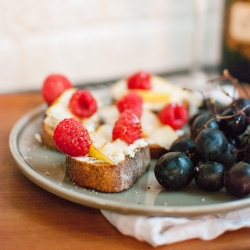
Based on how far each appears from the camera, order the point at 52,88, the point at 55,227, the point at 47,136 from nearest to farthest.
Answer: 1. the point at 55,227
2. the point at 47,136
3. the point at 52,88

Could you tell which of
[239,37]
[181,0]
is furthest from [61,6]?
[239,37]

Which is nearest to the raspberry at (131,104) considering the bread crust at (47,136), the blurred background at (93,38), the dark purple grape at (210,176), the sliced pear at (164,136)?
the sliced pear at (164,136)

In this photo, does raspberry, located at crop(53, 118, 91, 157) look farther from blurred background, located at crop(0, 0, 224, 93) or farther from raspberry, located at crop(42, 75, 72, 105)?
blurred background, located at crop(0, 0, 224, 93)

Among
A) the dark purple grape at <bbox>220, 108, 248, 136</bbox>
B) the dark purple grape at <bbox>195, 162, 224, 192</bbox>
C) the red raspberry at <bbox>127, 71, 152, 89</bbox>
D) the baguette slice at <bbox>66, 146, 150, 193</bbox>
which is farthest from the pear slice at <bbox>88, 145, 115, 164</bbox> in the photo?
the red raspberry at <bbox>127, 71, 152, 89</bbox>

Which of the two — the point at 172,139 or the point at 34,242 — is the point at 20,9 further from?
the point at 34,242

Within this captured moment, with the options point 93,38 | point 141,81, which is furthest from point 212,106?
point 93,38

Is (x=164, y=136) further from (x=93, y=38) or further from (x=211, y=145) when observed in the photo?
(x=93, y=38)

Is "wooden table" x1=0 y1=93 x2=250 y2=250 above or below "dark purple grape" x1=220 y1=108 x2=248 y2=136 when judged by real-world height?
below
